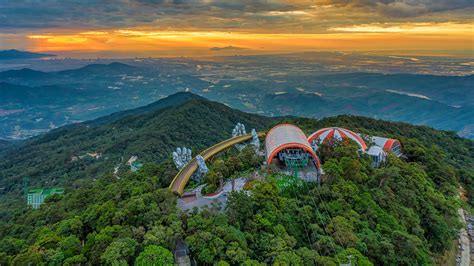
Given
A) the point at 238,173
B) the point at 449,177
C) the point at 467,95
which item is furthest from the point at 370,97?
the point at 238,173

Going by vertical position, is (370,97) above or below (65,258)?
below

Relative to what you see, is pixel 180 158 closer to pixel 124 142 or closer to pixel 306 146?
pixel 306 146

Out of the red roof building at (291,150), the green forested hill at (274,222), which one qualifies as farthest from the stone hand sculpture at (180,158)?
the red roof building at (291,150)

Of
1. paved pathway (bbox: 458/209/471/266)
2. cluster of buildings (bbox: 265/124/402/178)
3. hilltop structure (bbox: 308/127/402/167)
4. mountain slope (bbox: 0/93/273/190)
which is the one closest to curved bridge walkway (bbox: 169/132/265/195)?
cluster of buildings (bbox: 265/124/402/178)

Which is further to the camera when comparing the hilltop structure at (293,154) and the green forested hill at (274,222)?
the hilltop structure at (293,154)

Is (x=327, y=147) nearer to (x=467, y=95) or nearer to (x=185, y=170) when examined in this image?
(x=185, y=170)

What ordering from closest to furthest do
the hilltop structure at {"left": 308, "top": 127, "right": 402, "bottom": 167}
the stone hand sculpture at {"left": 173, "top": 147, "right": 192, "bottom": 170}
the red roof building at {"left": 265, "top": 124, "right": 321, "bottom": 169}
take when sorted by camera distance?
→ the red roof building at {"left": 265, "top": 124, "right": 321, "bottom": 169} → the stone hand sculpture at {"left": 173, "top": 147, "right": 192, "bottom": 170} → the hilltop structure at {"left": 308, "top": 127, "right": 402, "bottom": 167}

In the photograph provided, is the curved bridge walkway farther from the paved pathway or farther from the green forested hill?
the paved pathway

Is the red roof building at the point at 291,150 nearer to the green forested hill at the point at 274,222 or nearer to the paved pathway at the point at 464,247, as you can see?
the green forested hill at the point at 274,222
